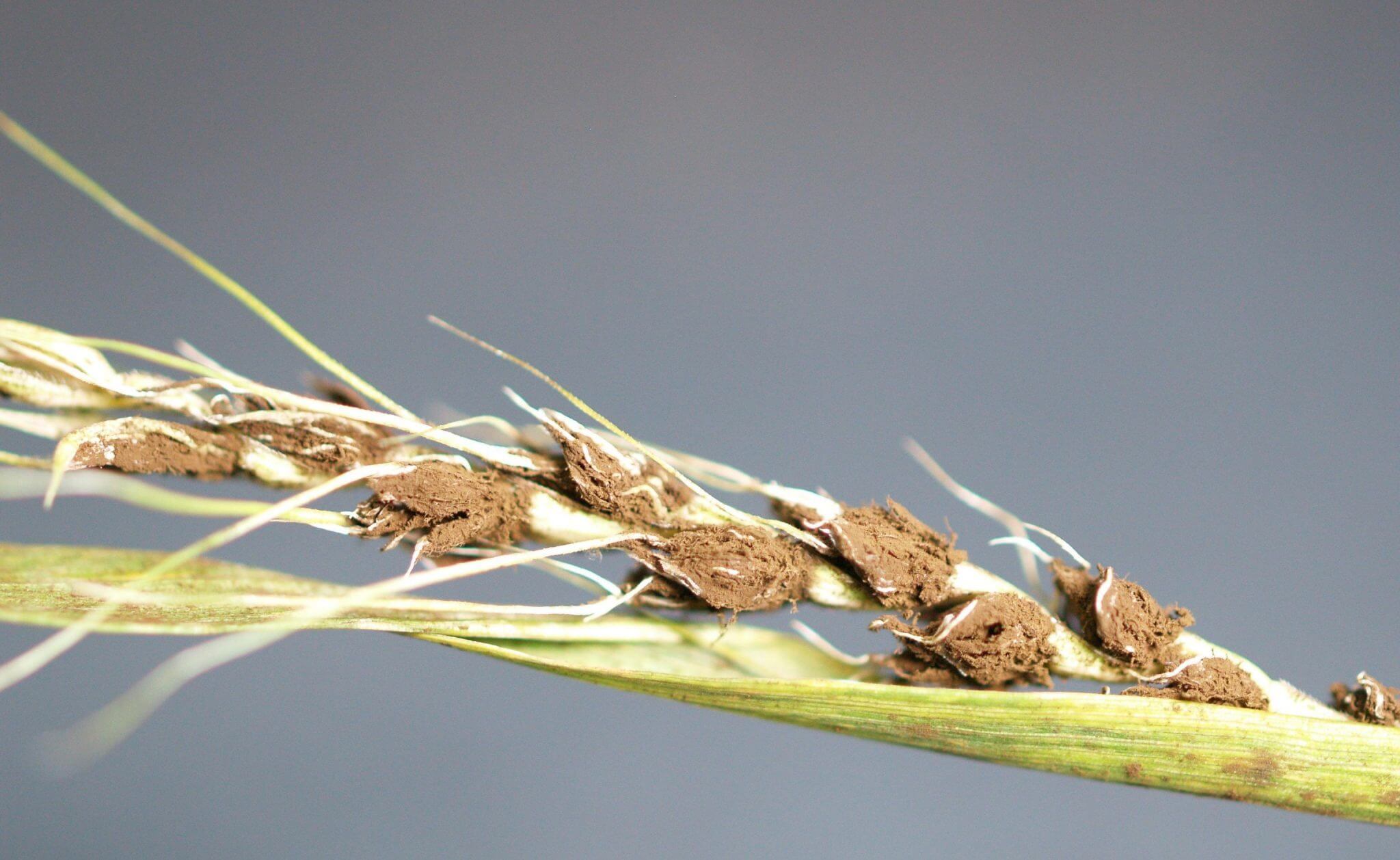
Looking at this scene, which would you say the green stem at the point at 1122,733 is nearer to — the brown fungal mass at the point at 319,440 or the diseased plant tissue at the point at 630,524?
the diseased plant tissue at the point at 630,524

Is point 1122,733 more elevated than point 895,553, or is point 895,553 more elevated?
point 895,553

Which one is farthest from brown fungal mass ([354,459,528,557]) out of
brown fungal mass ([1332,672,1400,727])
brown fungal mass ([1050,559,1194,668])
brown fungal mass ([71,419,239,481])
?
brown fungal mass ([1332,672,1400,727])

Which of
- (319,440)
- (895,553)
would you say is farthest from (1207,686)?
(319,440)

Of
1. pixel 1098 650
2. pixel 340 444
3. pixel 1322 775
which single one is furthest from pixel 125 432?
pixel 1322 775

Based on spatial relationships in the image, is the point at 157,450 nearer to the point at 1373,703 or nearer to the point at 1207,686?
the point at 1207,686

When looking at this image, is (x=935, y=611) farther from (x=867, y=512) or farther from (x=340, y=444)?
(x=340, y=444)

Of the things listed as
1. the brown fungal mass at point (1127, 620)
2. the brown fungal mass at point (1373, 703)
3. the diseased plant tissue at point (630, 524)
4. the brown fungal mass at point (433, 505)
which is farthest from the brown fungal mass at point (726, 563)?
the brown fungal mass at point (1373, 703)
